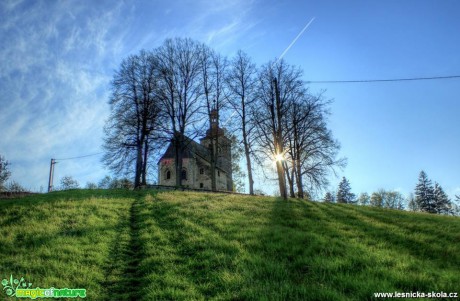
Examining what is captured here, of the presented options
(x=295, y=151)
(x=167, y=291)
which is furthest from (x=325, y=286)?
(x=295, y=151)

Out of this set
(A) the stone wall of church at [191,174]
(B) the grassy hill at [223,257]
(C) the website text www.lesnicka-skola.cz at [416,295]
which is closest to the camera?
(C) the website text www.lesnicka-skola.cz at [416,295]

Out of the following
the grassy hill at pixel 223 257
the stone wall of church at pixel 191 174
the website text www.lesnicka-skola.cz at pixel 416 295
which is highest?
the stone wall of church at pixel 191 174

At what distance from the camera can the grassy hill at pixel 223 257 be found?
18.8 feet

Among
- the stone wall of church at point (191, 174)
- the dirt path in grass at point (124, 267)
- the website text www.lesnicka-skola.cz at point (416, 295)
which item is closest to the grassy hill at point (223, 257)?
the dirt path in grass at point (124, 267)

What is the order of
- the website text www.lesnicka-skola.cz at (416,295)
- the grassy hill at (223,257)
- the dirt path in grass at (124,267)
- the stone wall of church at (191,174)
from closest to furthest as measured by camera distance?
1. the website text www.lesnicka-skola.cz at (416,295)
2. the grassy hill at (223,257)
3. the dirt path in grass at (124,267)
4. the stone wall of church at (191,174)

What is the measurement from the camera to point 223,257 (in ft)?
24.9

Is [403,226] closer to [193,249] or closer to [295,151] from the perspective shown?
[193,249]

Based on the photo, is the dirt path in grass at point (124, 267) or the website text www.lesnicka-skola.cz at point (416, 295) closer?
the website text www.lesnicka-skola.cz at point (416, 295)

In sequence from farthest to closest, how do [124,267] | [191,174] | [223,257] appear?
[191,174], [124,267], [223,257]

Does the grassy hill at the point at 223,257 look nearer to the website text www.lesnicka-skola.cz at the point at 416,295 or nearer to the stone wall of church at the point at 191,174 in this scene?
the website text www.lesnicka-skola.cz at the point at 416,295

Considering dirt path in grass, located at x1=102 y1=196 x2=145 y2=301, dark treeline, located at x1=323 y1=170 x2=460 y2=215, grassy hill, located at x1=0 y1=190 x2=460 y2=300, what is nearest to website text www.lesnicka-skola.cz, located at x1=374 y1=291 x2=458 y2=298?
grassy hill, located at x1=0 y1=190 x2=460 y2=300

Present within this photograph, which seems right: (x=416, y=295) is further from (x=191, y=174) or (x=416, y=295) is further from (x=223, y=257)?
(x=191, y=174)

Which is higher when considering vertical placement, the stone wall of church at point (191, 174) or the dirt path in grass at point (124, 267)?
the stone wall of church at point (191, 174)

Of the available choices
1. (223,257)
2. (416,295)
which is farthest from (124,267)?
(416,295)
